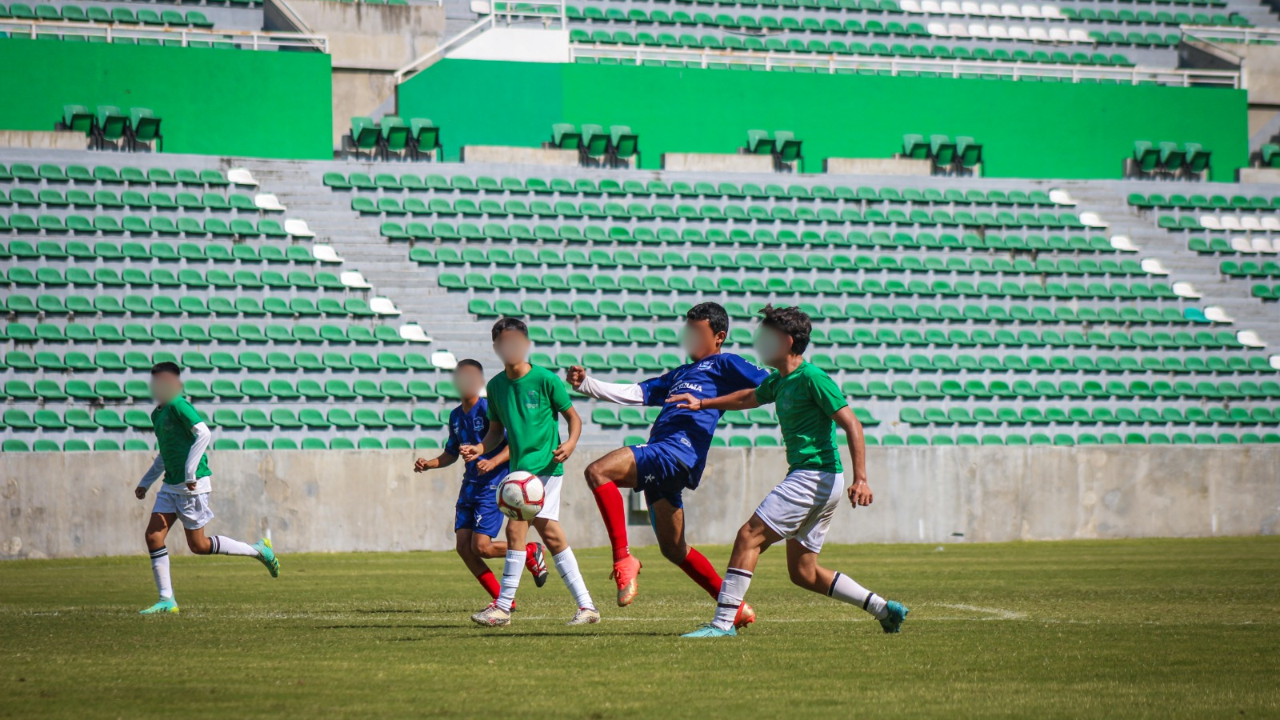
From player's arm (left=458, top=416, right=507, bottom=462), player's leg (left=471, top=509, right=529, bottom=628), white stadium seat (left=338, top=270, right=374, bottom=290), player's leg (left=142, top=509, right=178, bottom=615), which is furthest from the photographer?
white stadium seat (left=338, top=270, right=374, bottom=290)

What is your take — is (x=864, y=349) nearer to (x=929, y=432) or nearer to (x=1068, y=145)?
(x=929, y=432)

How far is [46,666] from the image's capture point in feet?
23.1

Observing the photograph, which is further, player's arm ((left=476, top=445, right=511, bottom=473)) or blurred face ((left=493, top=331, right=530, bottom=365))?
player's arm ((left=476, top=445, right=511, bottom=473))

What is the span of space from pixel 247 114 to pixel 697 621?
18.2 meters

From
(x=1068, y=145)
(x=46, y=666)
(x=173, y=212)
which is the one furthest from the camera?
(x=1068, y=145)

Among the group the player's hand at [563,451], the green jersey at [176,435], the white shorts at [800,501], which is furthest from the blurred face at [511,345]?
the green jersey at [176,435]

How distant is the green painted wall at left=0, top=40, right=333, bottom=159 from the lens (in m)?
24.1

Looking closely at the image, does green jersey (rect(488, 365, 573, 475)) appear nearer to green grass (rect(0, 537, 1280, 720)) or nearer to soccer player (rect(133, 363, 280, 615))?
green grass (rect(0, 537, 1280, 720))

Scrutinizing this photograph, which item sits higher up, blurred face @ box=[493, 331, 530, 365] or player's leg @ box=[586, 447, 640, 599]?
blurred face @ box=[493, 331, 530, 365]

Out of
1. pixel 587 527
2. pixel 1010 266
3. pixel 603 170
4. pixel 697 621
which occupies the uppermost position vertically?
pixel 603 170

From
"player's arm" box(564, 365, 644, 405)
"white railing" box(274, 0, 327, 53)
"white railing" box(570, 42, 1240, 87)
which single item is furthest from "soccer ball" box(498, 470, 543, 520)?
"white railing" box(274, 0, 327, 53)

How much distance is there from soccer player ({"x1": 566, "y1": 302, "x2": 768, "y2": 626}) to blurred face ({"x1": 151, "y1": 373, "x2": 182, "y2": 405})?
12.3ft

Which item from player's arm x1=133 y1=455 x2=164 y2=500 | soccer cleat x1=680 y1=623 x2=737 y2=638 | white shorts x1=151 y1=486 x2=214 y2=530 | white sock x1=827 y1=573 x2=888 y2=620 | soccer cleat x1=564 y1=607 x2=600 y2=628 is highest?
player's arm x1=133 y1=455 x2=164 y2=500

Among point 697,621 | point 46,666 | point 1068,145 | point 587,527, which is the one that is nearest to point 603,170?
point 587,527
